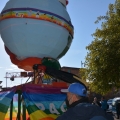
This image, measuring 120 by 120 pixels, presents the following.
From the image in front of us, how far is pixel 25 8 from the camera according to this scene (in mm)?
6488

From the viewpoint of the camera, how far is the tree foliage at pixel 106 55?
14188 mm

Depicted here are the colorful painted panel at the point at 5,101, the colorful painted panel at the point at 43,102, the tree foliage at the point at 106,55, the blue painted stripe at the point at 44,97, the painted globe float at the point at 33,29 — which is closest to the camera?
the colorful painted panel at the point at 5,101

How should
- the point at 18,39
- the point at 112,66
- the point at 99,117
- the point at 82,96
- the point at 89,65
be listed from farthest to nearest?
the point at 89,65 < the point at 112,66 < the point at 18,39 < the point at 82,96 < the point at 99,117

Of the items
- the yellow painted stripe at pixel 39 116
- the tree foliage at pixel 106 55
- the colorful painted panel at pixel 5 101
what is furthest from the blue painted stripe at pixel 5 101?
the tree foliage at pixel 106 55

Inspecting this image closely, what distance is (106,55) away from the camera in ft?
46.8

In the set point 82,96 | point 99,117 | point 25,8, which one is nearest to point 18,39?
point 25,8

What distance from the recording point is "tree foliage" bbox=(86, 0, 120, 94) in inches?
559

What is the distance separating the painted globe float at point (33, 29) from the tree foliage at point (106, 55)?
25.0ft

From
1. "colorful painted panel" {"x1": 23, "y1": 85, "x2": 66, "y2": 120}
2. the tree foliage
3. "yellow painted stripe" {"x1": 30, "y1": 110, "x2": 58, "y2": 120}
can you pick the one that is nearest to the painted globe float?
"colorful painted panel" {"x1": 23, "y1": 85, "x2": 66, "y2": 120}

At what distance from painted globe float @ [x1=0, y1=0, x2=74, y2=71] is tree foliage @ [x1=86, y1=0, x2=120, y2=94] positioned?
25.0 feet

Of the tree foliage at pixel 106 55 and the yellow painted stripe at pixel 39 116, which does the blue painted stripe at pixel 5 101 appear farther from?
the tree foliage at pixel 106 55

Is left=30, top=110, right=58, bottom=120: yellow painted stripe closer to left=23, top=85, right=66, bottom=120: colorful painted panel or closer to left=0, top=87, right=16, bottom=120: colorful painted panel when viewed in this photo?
left=23, top=85, right=66, bottom=120: colorful painted panel

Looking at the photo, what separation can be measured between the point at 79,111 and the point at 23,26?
4.07 metres

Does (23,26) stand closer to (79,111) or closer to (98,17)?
(79,111)
